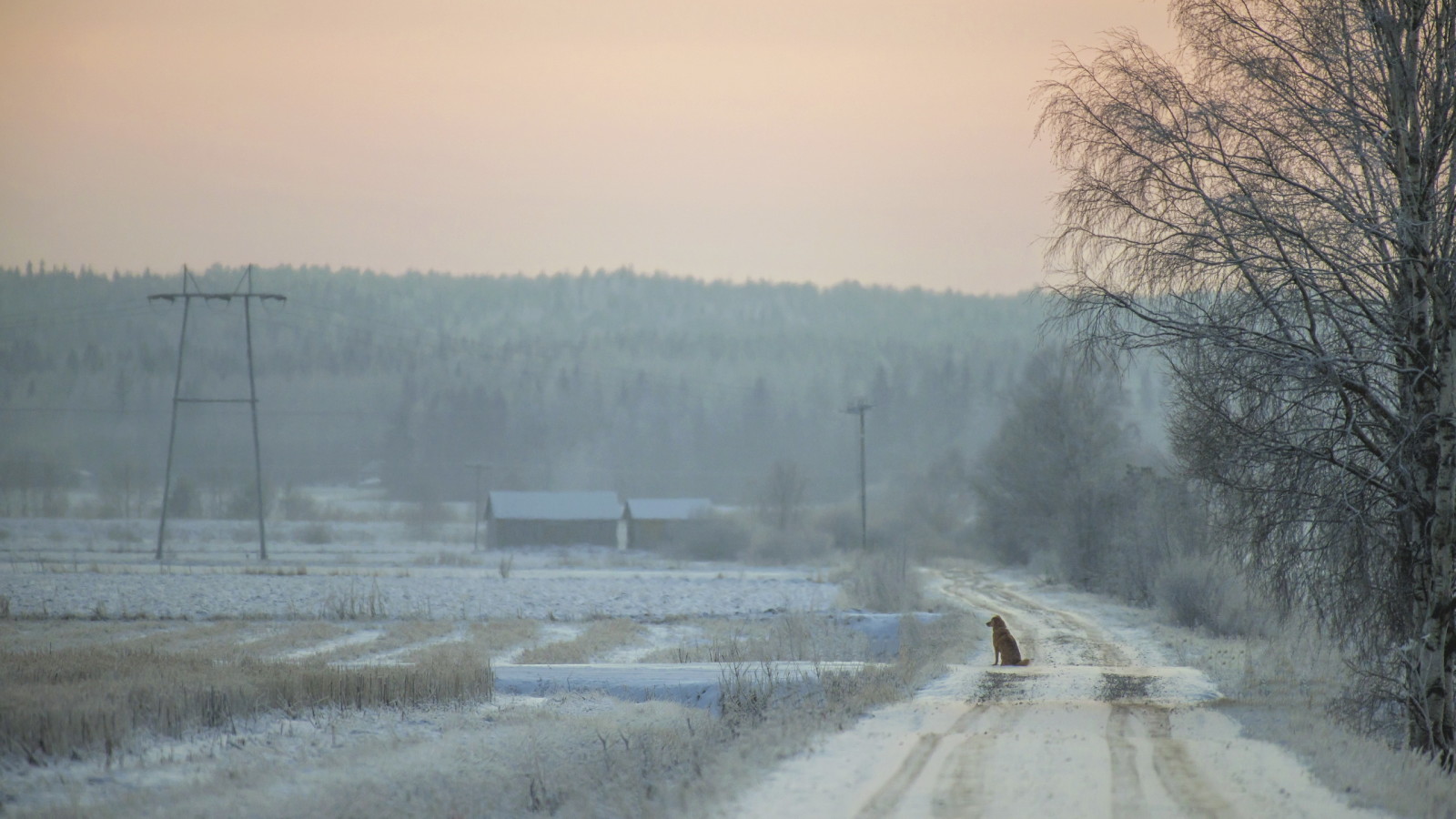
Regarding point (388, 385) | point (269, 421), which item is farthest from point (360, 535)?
point (388, 385)

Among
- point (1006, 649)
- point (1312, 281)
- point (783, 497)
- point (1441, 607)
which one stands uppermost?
point (1312, 281)

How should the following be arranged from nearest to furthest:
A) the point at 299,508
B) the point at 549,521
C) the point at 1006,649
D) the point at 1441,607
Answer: the point at 1441,607 → the point at 1006,649 → the point at 549,521 → the point at 299,508

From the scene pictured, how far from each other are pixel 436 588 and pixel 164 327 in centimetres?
11437

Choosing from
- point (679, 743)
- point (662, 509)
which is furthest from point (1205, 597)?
point (662, 509)

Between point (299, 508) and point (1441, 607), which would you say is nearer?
point (1441, 607)

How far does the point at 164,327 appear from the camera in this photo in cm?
13275

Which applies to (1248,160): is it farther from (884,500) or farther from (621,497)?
(621,497)

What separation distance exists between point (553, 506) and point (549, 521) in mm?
1673

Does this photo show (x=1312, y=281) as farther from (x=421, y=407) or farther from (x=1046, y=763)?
(x=421, y=407)

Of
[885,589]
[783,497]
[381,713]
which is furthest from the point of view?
[783,497]

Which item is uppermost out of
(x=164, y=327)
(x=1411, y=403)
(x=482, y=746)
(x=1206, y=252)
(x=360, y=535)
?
(x=164, y=327)

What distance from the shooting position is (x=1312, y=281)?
9.98 meters

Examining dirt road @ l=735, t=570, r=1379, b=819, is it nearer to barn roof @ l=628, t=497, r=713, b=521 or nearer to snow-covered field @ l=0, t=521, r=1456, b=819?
snow-covered field @ l=0, t=521, r=1456, b=819

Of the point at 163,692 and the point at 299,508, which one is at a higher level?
the point at 163,692
